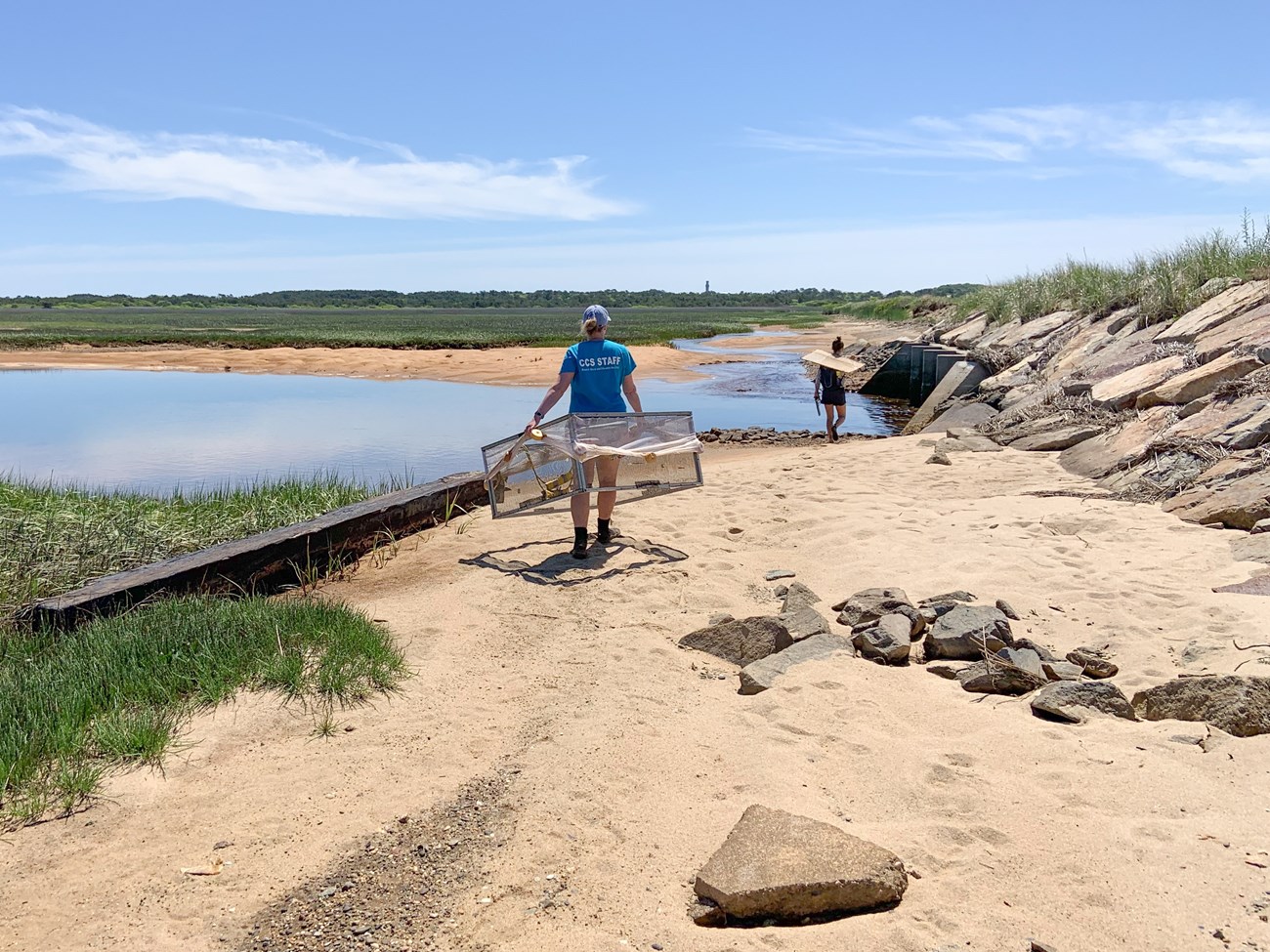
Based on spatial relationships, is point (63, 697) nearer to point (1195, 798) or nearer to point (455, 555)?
point (455, 555)

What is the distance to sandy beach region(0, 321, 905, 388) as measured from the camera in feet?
100.0

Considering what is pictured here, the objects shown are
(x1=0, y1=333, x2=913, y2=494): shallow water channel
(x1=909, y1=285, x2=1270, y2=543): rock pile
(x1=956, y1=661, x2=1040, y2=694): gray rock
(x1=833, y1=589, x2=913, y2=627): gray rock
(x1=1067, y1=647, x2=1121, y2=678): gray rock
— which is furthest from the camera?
(x1=0, y1=333, x2=913, y2=494): shallow water channel

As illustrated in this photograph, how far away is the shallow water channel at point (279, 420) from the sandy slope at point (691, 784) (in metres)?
8.32

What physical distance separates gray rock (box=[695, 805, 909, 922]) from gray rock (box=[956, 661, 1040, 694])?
5.81 ft

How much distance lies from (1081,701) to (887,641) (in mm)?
1081

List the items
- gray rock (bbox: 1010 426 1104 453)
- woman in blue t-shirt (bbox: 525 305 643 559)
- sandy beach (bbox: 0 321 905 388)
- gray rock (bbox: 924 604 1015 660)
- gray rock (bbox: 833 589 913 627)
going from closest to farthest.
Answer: gray rock (bbox: 924 604 1015 660) → gray rock (bbox: 833 589 913 627) → woman in blue t-shirt (bbox: 525 305 643 559) → gray rock (bbox: 1010 426 1104 453) → sandy beach (bbox: 0 321 905 388)

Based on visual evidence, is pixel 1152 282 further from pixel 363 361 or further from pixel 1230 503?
pixel 363 361

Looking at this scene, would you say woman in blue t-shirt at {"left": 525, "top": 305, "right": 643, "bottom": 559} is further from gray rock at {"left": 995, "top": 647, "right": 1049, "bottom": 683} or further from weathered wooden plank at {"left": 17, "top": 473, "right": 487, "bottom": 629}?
gray rock at {"left": 995, "top": 647, "right": 1049, "bottom": 683}

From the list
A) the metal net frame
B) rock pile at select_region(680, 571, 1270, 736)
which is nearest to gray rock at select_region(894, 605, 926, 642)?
rock pile at select_region(680, 571, 1270, 736)

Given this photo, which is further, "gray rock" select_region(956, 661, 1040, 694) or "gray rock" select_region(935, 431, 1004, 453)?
"gray rock" select_region(935, 431, 1004, 453)

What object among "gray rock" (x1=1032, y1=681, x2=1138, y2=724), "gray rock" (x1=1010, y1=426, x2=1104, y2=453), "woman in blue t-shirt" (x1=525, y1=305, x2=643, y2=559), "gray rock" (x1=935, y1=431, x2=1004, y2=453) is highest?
"woman in blue t-shirt" (x1=525, y1=305, x2=643, y2=559)

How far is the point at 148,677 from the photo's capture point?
479 centimetres

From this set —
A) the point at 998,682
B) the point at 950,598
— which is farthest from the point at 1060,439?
the point at 998,682

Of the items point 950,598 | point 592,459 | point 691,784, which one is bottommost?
point 691,784
